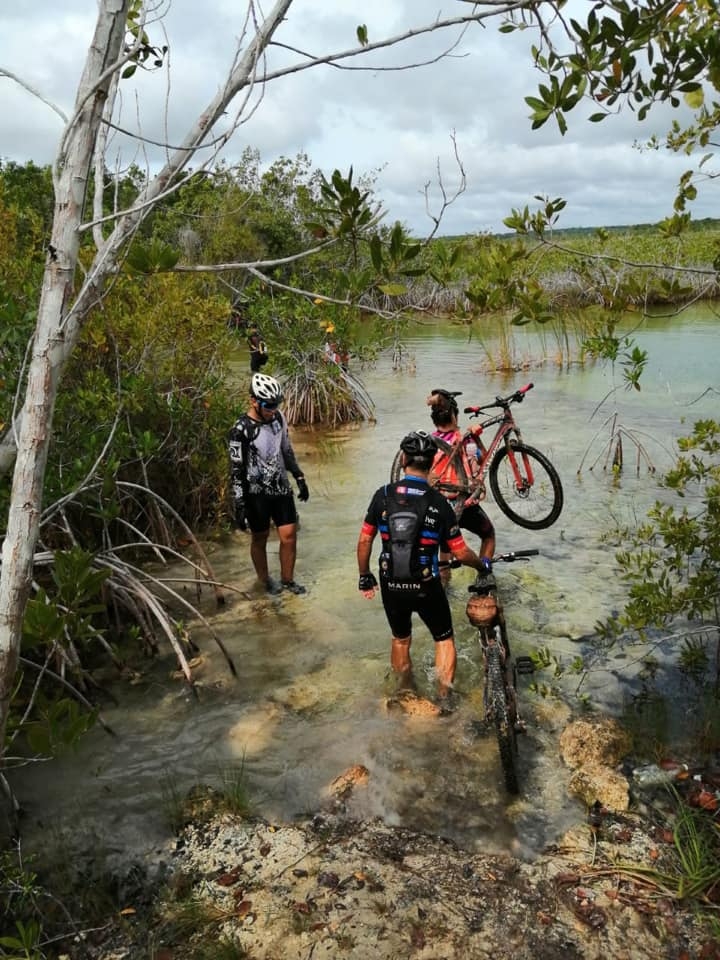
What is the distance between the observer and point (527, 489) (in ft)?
24.4

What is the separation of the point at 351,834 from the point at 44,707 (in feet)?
6.65

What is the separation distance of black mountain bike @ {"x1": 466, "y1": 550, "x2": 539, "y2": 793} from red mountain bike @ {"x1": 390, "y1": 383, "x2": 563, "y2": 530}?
5.03ft

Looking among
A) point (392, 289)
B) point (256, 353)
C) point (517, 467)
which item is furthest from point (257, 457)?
point (392, 289)

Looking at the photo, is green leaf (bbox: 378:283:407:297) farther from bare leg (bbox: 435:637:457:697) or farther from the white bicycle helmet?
the white bicycle helmet

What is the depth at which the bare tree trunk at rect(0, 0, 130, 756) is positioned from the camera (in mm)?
1970

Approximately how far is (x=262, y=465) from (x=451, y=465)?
1.69 meters

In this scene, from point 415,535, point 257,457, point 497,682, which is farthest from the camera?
point 257,457

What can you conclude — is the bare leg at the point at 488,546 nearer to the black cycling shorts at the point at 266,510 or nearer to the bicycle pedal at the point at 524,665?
the bicycle pedal at the point at 524,665

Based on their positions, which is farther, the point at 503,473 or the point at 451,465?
the point at 503,473

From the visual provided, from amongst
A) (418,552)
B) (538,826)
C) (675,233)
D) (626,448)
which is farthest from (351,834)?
(626,448)

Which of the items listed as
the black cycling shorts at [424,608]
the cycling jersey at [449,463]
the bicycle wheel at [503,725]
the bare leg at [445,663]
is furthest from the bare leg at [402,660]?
the cycling jersey at [449,463]

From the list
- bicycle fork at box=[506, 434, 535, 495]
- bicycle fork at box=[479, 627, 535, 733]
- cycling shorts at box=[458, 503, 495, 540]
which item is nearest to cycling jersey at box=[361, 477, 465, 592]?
bicycle fork at box=[479, 627, 535, 733]

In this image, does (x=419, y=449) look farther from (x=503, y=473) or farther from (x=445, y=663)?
(x=503, y=473)

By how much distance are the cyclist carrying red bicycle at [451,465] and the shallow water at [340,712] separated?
30.5 inches
